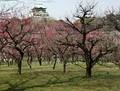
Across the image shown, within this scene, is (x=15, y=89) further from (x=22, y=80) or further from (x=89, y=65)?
(x=89, y=65)

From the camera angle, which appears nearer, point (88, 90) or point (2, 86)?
point (88, 90)

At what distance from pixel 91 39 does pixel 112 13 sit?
5.90 metres

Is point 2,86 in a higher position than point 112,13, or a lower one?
lower

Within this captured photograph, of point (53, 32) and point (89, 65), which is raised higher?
point (53, 32)

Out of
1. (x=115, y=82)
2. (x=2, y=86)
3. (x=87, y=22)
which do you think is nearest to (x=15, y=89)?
(x=2, y=86)

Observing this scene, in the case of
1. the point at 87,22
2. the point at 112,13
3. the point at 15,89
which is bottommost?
the point at 15,89

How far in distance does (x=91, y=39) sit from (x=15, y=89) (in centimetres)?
1353

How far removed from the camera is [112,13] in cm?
3475

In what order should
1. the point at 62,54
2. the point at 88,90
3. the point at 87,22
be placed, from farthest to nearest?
the point at 62,54 → the point at 87,22 → the point at 88,90

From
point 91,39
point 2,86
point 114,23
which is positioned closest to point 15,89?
point 2,86

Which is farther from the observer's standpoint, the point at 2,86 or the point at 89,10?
the point at 89,10

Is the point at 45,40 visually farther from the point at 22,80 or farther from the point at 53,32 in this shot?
the point at 22,80

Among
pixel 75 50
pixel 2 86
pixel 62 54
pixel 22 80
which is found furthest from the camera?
pixel 75 50

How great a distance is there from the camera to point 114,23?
3145 centimetres
